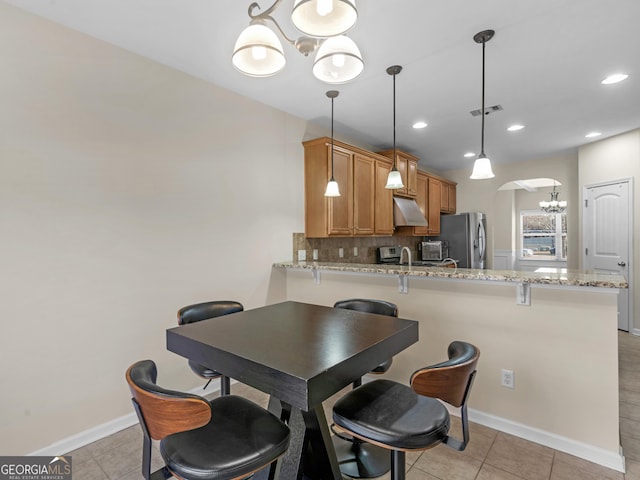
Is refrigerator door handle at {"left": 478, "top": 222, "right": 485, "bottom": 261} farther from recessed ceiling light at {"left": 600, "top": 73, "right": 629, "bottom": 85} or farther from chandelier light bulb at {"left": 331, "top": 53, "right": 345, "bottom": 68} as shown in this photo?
chandelier light bulb at {"left": 331, "top": 53, "right": 345, "bottom": 68}

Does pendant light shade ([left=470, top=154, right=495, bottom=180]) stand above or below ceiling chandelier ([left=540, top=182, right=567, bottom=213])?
below

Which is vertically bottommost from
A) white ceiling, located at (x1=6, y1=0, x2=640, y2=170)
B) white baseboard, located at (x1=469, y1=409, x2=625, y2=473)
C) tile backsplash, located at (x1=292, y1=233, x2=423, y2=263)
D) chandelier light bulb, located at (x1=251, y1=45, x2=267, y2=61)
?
white baseboard, located at (x1=469, y1=409, x2=625, y2=473)

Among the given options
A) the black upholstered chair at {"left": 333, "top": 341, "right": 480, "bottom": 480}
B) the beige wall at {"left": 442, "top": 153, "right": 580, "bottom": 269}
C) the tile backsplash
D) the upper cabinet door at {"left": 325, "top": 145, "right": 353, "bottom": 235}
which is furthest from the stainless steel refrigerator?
the black upholstered chair at {"left": 333, "top": 341, "right": 480, "bottom": 480}

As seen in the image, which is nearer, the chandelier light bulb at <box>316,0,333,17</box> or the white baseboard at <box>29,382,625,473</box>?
the chandelier light bulb at <box>316,0,333,17</box>

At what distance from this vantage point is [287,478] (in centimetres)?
154

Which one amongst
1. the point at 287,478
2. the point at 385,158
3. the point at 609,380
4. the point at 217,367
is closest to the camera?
the point at 217,367

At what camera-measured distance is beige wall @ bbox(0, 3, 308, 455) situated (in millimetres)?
1943

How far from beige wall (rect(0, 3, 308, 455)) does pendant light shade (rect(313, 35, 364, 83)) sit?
1597 mm

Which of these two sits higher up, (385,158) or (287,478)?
(385,158)

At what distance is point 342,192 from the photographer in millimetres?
3838

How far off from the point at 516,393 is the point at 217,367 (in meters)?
2.05

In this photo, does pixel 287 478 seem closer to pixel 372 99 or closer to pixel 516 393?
pixel 516 393

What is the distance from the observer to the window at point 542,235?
6164 mm

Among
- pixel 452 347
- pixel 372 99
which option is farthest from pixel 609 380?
pixel 372 99
